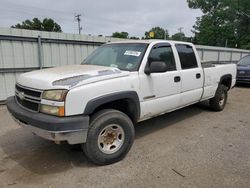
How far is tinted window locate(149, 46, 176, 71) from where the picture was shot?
13.8 feet

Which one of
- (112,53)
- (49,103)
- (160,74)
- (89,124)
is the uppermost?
(112,53)

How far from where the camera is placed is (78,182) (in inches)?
118

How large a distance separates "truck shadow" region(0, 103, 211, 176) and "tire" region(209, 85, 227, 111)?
189 cm

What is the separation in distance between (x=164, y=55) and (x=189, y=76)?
79cm

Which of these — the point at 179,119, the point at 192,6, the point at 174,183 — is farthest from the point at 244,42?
the point at 174,183

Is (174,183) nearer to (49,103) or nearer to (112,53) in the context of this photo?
(49,103)

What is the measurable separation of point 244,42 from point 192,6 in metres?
13.0

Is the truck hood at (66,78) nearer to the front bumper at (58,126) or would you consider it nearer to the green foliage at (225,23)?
the front bumper at (58,126)

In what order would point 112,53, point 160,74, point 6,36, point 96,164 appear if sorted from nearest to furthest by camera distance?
point 96,164, point 160,74, point 112,53, point 6,36

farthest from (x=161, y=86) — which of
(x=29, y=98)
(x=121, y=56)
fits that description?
(x=29, y=98)

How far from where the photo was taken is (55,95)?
2.94 m

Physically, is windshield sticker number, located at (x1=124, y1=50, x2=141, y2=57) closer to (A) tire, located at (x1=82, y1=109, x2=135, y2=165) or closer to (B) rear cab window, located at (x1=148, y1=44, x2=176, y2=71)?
(B) rear cab window, located at (x1=148, y1=44, x2=176, y2=71)

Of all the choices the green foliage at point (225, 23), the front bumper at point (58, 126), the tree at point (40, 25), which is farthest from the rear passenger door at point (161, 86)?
the tree at point (40, 25)

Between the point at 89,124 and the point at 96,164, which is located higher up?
the point at 89,124
